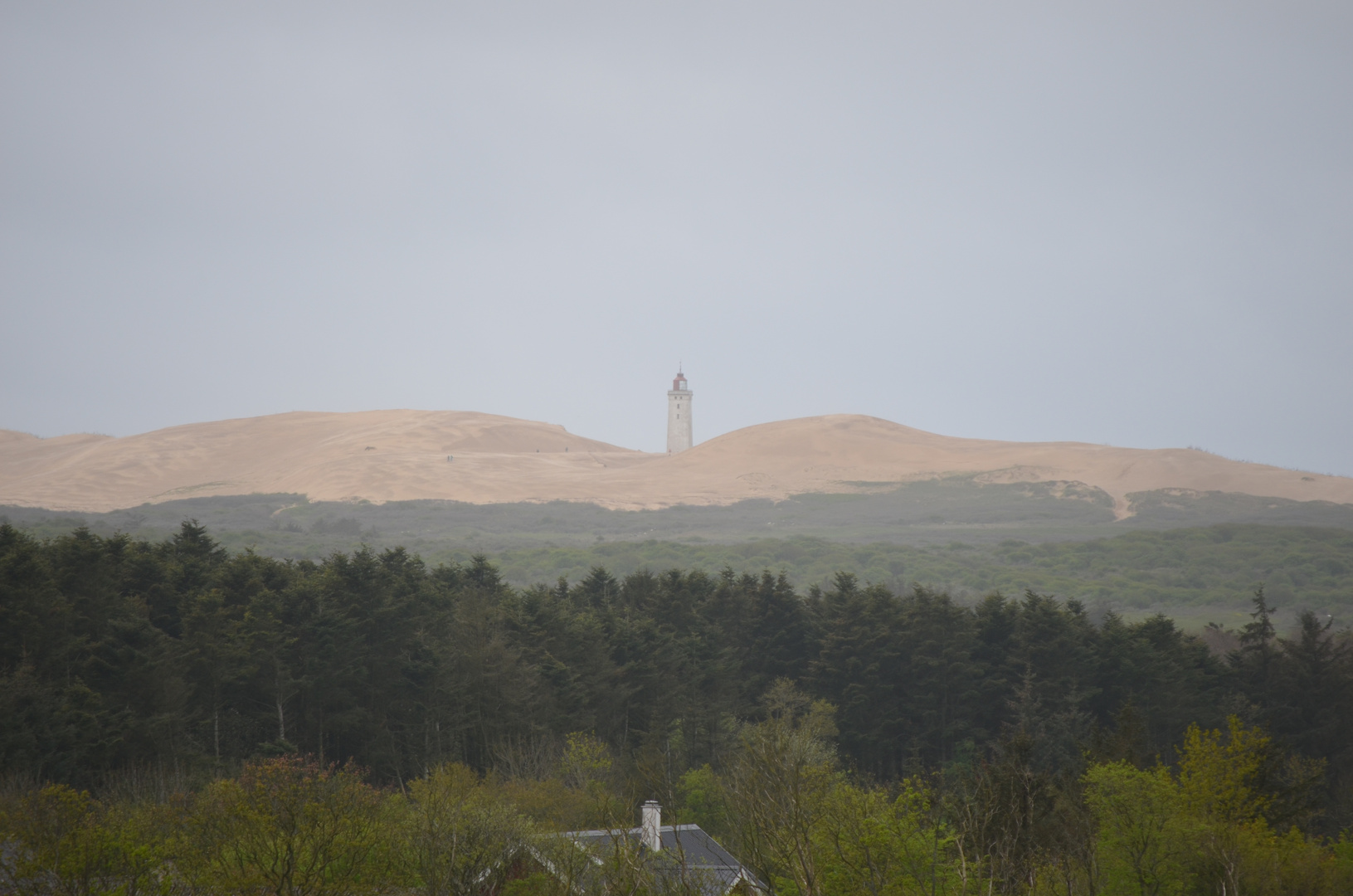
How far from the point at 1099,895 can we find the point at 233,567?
1257 inches

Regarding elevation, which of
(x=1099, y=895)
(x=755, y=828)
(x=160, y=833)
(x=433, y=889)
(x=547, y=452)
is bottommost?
(x=1099, y=895)

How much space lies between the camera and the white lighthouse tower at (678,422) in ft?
609

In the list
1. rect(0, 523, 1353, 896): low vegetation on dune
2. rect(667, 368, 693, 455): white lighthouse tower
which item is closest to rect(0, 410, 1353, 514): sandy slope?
rect(667, 368, 693, 455): white lighthouse tower

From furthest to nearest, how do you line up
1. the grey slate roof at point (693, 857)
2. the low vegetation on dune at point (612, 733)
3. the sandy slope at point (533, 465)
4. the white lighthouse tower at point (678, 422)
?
1. the white lighthouse tower at point (678, 422)
2. the sandy slope at point (533, 465)
3. the low vegetation on dune at point (612, 733)
4. the grey slate roof at point (693, 857)

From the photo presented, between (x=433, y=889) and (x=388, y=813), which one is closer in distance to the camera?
(x=433, y=889)

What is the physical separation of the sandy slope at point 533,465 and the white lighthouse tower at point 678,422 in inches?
128

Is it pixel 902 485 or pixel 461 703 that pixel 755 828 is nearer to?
pixel 461 703

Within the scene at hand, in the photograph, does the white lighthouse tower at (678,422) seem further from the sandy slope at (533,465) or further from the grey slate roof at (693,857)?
the grey slate roof at (693,857)

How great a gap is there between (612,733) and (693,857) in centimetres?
2236

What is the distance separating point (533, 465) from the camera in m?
173

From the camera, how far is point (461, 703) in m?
37.5

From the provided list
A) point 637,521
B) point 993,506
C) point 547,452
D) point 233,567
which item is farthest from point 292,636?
point 547,452

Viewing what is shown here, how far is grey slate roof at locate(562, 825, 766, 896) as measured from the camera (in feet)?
53.0

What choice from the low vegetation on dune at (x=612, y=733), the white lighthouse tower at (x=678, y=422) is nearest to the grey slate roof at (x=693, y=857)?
the low vegetation on dune at (x=612, y=733)
